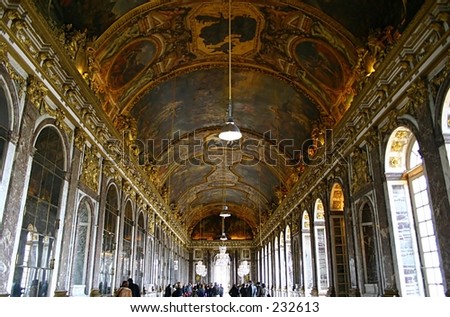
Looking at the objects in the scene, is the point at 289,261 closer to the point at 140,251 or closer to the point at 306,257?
the point at 306,257

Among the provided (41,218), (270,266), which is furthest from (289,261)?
(41,218)

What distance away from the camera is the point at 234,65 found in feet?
50.0

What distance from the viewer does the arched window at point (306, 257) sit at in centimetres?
1842

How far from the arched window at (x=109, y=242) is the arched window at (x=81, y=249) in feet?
4.21

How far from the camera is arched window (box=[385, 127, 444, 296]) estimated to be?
8336 mm

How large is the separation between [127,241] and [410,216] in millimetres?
10740

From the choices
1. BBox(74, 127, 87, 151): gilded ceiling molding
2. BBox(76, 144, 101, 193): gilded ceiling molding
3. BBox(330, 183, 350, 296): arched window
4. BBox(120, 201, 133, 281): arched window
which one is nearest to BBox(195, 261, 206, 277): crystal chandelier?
BBox(120, 201, 133, 281): arched window

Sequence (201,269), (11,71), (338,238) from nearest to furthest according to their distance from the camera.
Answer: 1. (11,71)
2. (338,238)
3. (201,269)

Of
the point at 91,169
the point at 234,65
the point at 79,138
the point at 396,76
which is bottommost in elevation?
the point at 91,169

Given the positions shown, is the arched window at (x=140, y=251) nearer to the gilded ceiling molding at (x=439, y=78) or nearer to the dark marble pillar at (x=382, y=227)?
the dark marble pillar at (x=382, y=227)

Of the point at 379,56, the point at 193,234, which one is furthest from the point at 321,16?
the point at 193,234

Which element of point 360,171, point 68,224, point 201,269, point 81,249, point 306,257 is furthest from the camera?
point 201,269

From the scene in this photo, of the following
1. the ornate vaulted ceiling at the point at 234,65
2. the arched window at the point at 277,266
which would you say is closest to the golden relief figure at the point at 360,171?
the ornate vaulted ceiling at the point at 234,65
